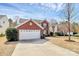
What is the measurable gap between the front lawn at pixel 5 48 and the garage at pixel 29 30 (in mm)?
235

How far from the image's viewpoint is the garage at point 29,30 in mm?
4789

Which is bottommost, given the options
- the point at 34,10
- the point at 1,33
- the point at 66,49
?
the point at 66,49

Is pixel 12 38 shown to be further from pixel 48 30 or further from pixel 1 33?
pixel 48 30

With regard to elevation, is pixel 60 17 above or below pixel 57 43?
above

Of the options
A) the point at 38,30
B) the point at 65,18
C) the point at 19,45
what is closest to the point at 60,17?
the point at 65,18

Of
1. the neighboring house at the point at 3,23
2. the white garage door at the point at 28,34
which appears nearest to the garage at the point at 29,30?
the white garage door at the point at 28,34

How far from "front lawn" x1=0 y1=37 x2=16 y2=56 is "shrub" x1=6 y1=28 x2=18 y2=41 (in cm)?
9

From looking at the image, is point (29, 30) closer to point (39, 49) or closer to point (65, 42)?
point (39, 49)

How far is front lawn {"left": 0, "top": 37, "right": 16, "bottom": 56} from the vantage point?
4.68 meters

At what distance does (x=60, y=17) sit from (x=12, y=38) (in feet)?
2.92

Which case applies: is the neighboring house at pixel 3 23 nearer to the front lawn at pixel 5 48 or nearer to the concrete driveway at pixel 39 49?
the front lawn at pixel 5 48

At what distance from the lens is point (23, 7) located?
4.75m

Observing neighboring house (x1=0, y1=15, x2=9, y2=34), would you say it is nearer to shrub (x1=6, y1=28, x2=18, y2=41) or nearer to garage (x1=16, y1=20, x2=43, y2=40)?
shrub (x1=6, y1=28, x2=18, y2=41)

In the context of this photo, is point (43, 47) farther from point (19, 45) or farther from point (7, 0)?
point (7, 0)
